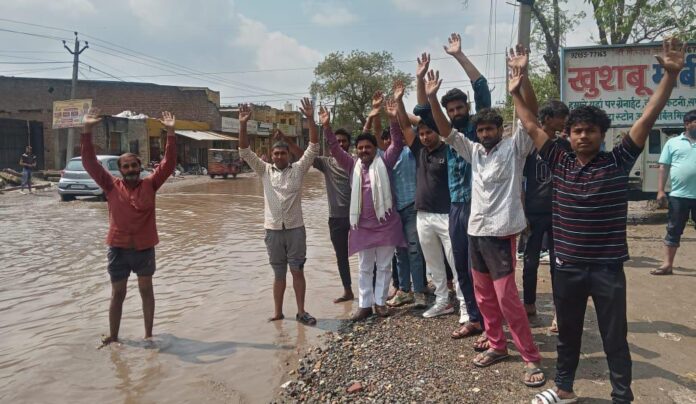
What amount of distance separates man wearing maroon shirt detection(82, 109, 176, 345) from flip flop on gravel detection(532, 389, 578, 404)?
11.5 ft

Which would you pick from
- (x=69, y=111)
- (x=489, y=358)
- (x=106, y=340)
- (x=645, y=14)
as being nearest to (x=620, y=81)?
(x=645, y=14)

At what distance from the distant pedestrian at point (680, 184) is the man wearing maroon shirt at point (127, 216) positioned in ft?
18.5

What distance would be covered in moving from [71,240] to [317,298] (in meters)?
6.65

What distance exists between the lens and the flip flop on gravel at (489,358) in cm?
361

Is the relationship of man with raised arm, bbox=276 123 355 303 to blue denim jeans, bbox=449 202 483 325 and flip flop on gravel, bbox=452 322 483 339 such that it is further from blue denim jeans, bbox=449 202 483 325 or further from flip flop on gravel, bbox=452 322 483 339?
flip flop on gravel, bbox=452 322 483 339

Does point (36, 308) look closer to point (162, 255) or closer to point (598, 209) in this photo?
point (162, 255)

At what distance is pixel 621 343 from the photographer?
2848 millimetres

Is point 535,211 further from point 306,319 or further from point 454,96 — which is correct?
point 306,319

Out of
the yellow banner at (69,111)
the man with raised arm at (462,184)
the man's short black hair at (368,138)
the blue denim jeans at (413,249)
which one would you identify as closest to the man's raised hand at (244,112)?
the man's short black hair at (368,138)

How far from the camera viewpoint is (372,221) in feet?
16.5

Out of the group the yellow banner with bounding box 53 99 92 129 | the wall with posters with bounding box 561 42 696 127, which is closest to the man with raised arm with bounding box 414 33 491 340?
the wall with posters with bounding box 561 42 696 127

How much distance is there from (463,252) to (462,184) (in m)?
0.56

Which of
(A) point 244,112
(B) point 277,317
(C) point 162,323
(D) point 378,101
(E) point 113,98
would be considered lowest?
(C) point 162,323

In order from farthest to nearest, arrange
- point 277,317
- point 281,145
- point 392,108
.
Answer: point 277,317
point 281,145
point 392,108
